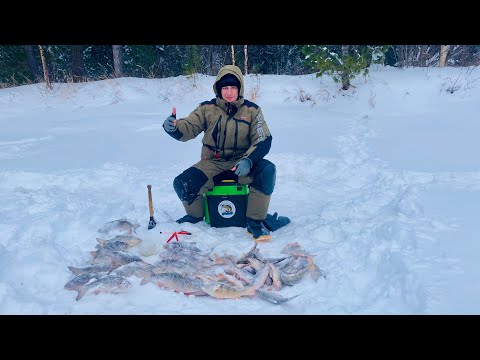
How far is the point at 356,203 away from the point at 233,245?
1.57 metres

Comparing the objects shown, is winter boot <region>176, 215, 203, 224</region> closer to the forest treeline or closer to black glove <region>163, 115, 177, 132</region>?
black glove <region>163, 115, 177, 132</region>

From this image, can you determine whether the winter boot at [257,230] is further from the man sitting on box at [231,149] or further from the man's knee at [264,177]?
the man's knee at [264,177]

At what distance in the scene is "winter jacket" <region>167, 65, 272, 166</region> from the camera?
4305mm

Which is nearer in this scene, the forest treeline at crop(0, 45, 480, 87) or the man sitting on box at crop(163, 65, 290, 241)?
the man sitting on box at crop(163, 65, 290, 241)

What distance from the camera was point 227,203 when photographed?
4410 mm

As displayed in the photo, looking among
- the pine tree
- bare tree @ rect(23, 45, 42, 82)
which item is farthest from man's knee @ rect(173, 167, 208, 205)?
bare tree @ rect(23, 45, 42, 82)

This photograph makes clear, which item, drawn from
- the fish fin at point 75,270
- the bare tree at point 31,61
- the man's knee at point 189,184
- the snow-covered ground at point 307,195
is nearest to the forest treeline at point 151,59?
the bare tree at point 31,61

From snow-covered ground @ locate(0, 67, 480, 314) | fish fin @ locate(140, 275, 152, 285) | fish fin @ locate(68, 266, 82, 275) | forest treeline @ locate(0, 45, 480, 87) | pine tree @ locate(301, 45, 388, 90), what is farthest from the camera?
forest treeline @ locate(0, 45, 480, 87)

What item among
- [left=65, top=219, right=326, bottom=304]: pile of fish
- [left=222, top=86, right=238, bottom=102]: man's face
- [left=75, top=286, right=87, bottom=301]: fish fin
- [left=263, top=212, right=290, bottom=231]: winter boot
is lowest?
[left=263, top=212, right=290, bottom=231]: winter boot

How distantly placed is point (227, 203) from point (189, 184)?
1.47ft

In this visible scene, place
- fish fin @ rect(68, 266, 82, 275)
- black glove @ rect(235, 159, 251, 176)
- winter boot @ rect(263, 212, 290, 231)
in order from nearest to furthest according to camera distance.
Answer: fish fin @ rect(68, 266, 82, 275), black glove @ rect(235, 159, 251, 176), winter boot @ rect(263, 212, 290, 231)

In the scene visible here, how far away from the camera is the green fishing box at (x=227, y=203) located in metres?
4.38

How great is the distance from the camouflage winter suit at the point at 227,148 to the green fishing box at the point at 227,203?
86 millimetres
